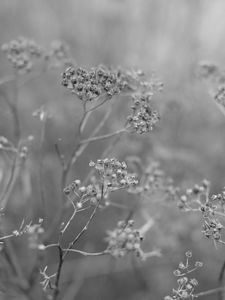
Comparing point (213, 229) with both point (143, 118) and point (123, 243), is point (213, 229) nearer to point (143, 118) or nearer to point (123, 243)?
point (123, 243)

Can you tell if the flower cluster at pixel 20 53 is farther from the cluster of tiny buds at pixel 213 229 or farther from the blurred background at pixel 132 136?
the cluster of tiny buds at pixel 213 229

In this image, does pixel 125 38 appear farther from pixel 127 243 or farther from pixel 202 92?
pixel 127 243

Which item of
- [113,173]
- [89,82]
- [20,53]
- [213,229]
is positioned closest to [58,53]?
[20,53]

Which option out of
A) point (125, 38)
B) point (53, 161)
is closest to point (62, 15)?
point (125, 38)

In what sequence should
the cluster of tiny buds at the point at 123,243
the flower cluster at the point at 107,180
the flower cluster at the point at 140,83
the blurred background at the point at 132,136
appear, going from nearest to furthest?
the cluster of tiny buds at the point at 123,243 → the flower cluster at the point at 107,180 → the flower cluster at the point at 140,83 → the blurred background at the point at 132,136

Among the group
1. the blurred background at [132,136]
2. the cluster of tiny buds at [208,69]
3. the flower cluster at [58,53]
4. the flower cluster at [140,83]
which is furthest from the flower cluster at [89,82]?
the cluster of tiny buds at [208,69]

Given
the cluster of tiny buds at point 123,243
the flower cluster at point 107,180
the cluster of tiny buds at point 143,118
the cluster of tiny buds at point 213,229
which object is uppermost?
the cluster of tiny buds at point 143,118
